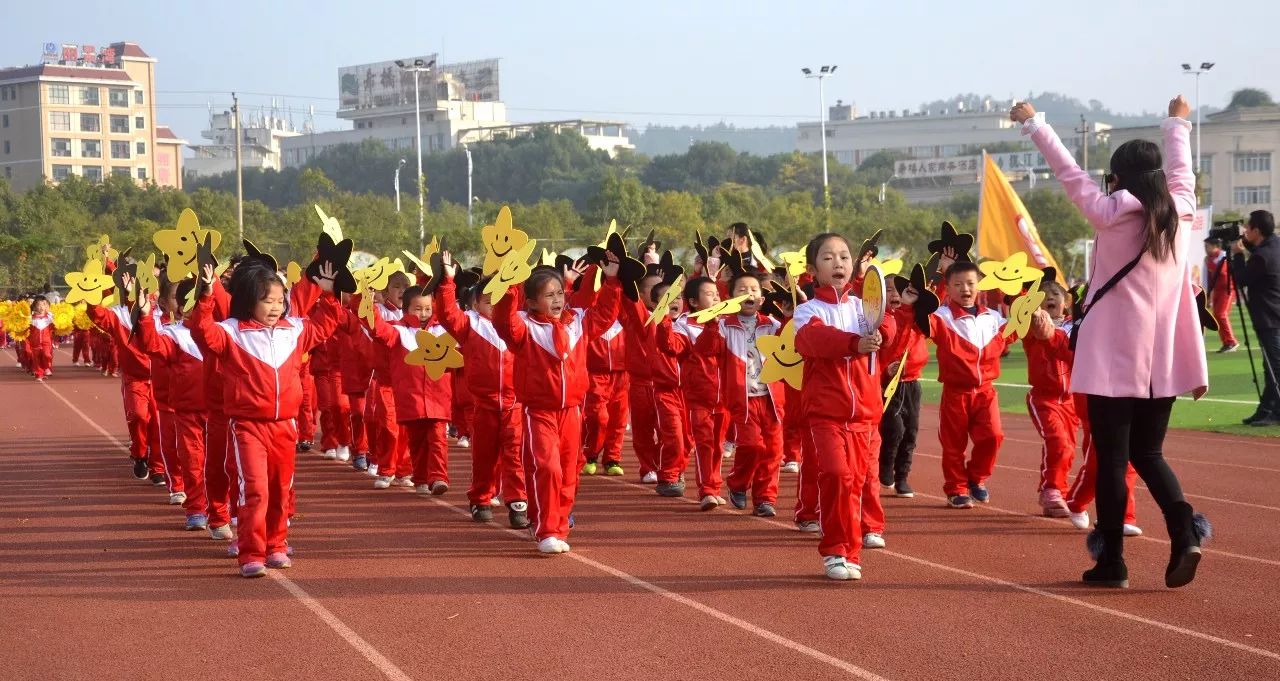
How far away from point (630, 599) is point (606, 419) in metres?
4.73

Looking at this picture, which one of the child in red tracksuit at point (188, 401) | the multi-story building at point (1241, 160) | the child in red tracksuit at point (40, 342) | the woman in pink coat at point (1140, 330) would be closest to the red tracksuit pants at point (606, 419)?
the child in red tracksuit at point (188, 401)

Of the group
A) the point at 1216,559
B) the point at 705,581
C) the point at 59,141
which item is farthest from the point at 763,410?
the point at 59,141

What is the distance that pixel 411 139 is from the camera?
5098 inches

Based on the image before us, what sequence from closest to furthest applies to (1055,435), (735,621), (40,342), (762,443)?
(735,621) → (1055,435) → (762,443) → (40,342)

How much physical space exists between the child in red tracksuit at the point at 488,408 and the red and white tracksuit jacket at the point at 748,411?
1436mm

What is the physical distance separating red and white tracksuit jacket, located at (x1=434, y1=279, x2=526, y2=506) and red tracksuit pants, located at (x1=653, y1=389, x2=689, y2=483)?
4.77ft

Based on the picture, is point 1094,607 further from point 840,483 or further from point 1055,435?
point 1055,435

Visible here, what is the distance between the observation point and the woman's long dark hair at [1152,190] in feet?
21.0

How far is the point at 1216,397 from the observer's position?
1636 cm

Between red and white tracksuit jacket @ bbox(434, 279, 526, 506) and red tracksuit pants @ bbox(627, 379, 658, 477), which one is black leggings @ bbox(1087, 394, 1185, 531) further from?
red tracksuit pants @ bbox(627, 379, 658, 477)

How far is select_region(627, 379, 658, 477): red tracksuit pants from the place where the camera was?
1121 cm

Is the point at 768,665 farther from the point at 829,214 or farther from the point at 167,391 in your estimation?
the point at 829,214

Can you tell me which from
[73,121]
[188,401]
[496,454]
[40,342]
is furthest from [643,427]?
[73,121]

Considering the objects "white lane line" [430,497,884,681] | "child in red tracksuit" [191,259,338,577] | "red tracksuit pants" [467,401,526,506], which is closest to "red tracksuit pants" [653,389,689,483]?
"red tracksuit pants" [467,401,526,506]
